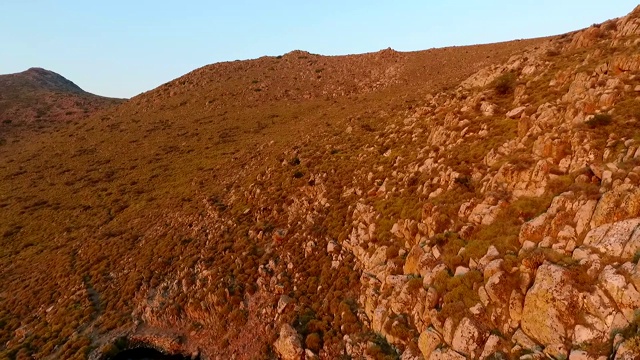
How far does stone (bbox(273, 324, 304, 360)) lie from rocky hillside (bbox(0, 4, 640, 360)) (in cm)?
9

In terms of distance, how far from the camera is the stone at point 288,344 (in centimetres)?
1741

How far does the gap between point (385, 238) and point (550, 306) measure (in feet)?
32.3

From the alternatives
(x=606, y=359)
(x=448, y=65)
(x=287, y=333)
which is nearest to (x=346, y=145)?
(x=287, y=333)

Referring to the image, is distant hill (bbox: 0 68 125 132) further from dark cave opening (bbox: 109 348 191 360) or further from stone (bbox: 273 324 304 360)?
stone (bbox: 273 324 304 360)

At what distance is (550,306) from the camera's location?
1127 centimetres

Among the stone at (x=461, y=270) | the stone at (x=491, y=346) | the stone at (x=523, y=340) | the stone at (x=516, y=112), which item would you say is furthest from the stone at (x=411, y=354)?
the stone at (x=516, y=112)

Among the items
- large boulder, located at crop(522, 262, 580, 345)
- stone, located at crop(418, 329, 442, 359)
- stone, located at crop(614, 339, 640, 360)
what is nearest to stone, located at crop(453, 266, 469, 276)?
stone, located at crop(418, 329, 442, 359)

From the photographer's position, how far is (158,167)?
50562mm

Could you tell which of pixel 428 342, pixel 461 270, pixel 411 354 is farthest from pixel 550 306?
pixel 411 354

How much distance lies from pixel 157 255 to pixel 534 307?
24.9 meters

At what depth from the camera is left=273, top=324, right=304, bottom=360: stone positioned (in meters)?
17.4

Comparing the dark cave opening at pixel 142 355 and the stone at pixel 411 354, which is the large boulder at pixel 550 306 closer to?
the stone at pixel 411 354

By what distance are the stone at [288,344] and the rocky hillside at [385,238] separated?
9 cm

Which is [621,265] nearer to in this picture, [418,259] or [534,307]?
[534,307]
